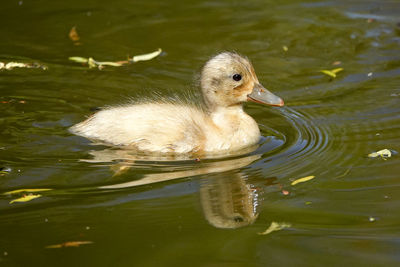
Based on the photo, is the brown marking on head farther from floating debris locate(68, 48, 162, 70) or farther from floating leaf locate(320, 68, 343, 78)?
floating debris locate(68, 48, 162, 70)

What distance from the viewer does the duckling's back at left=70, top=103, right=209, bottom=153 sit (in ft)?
17.0

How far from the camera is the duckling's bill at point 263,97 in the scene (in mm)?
5469

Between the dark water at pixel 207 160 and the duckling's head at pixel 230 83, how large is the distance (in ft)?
1.03

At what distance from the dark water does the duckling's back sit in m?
0.14

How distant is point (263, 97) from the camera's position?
550 cm

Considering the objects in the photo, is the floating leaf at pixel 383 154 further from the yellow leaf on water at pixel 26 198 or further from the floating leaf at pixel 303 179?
the yellow leaf on water at pixel 26 198

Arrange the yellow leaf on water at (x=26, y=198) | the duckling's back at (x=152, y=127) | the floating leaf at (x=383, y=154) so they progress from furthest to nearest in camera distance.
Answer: the duckling's back at (x=152, y=127) < the floating leaf at (x=383, y=154) < the yellow leaf on water at (x=26, y=198)

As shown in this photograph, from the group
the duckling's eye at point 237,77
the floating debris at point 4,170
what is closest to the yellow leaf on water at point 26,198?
the floating debris at point 4,170

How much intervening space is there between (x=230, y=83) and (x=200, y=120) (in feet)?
1.24

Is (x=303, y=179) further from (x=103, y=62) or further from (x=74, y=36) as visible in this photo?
(x=74, y=36)

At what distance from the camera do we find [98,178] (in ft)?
15.2

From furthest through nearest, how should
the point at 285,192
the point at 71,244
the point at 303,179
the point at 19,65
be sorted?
the point at 19,65
the point at 303,179
the point at 285,192
the point at 71,244

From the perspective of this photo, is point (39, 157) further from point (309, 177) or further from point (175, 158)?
point (309, 177)

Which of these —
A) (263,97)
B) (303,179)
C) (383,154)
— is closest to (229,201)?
(303,179)
